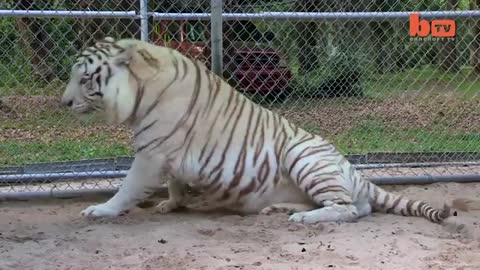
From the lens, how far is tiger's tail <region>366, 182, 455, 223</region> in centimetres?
468

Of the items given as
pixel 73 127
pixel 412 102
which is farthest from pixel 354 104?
pixel 73 127

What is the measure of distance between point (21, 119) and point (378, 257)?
22.9 feet

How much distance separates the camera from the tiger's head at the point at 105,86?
4566mm

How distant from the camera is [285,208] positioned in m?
4.80

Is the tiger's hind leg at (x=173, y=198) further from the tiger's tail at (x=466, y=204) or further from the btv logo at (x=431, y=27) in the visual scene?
the btv logo at (x=431, y=27)

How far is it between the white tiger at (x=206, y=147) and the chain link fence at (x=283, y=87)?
356mm

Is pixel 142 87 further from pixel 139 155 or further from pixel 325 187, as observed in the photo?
pixel 325 187

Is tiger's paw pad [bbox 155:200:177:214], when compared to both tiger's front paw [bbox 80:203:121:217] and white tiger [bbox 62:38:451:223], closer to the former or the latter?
white tiger [bbox 62:38:451:223]

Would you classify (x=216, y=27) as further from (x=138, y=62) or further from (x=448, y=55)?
(x=448, y=55)

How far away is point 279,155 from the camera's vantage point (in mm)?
4898

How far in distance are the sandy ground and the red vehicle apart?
12.6 ft

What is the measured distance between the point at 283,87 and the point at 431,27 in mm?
4059

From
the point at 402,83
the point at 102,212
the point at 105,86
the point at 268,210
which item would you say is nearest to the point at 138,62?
the point at 105,86

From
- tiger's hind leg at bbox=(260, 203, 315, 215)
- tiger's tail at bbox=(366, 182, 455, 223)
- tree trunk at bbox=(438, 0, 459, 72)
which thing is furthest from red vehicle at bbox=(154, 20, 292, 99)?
tiger's hind leg at bbox=(260, 203, 315, 215)
